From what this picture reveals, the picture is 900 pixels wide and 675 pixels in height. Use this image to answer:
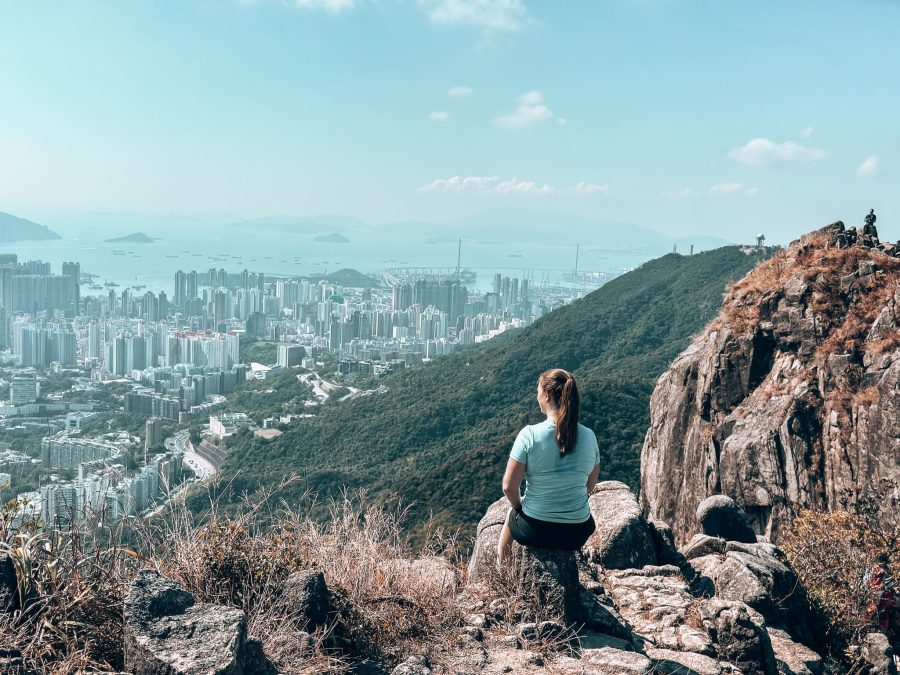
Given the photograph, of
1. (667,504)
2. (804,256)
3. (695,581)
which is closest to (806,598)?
(695,581)

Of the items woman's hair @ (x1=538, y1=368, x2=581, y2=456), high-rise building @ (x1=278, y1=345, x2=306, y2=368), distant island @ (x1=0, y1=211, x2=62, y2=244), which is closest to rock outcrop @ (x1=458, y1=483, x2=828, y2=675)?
woman's hair @ (x1=538, y1=368, x2=581, y2=456)

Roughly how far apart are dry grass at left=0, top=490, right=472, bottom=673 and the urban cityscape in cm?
19

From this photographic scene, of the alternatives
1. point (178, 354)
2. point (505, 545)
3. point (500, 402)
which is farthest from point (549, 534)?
point (178, 354)

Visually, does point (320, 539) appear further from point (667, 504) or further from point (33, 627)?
point (667, 504)

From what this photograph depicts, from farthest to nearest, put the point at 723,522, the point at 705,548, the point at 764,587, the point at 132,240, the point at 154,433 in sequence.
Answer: the point at 132,240
the point at 154,433
the point at 723,522
the point at 705,548
the point at 764,587

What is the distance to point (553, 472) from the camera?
9.71ft

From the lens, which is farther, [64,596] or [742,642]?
[742,642]

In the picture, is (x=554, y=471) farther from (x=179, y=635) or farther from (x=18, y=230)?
(x=18, y=230)

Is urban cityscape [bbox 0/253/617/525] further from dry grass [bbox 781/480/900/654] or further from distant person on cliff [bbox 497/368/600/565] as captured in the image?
dry grass [bbox 781/480/900/654]

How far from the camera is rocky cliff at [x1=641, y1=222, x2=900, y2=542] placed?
23.5ft

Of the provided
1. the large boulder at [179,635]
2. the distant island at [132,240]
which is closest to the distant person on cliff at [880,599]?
the large boulder at [179,635]

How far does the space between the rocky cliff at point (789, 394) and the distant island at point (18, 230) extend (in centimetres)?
14059

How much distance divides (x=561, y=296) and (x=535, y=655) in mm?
98978

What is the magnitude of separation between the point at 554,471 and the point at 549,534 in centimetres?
28
